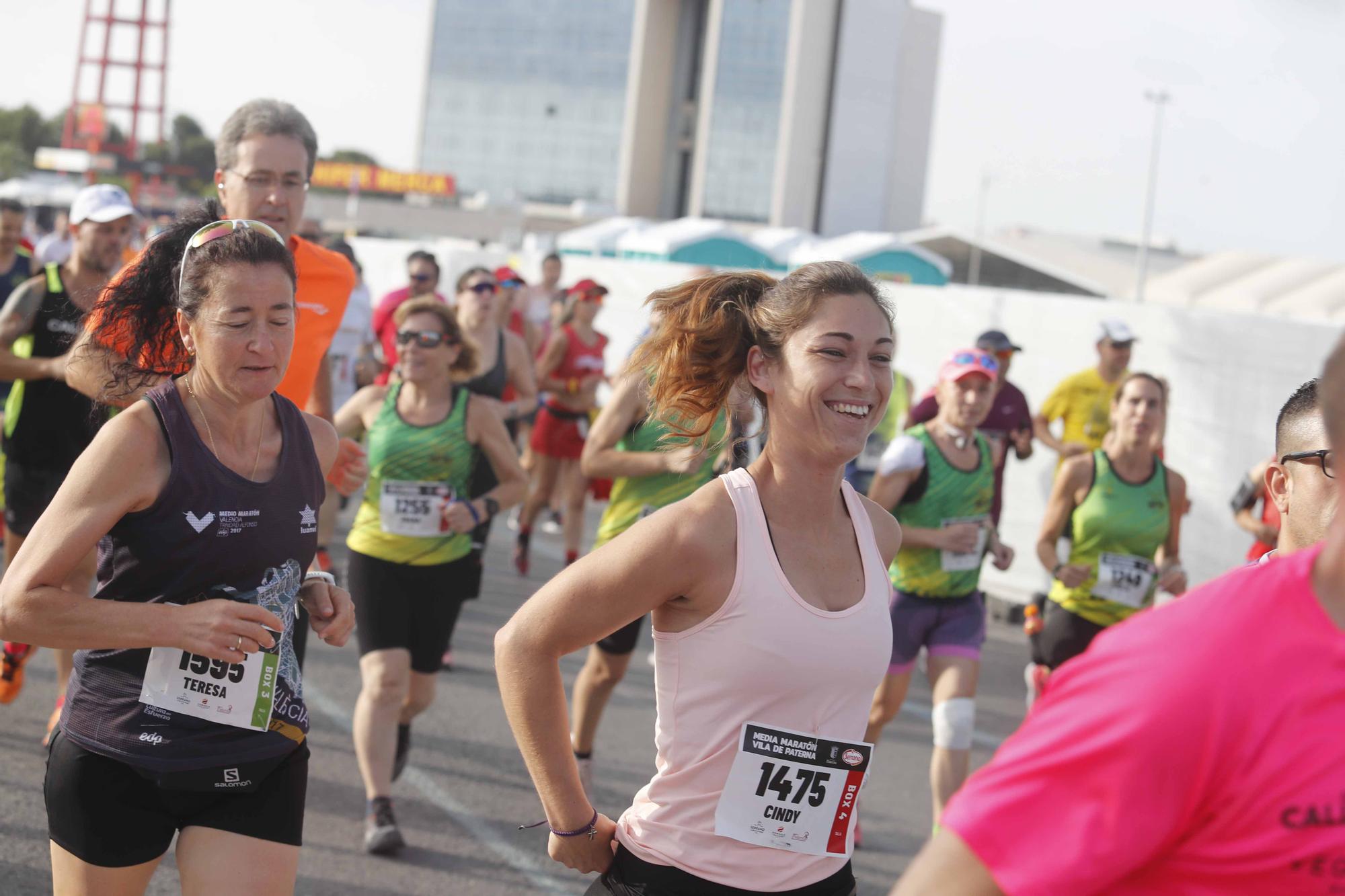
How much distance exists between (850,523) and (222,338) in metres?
1.28

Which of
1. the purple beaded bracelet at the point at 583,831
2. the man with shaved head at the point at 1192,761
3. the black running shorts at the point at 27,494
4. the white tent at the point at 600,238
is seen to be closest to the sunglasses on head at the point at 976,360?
the purple beaded bracelet at the point at 583,831

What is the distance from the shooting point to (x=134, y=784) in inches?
104

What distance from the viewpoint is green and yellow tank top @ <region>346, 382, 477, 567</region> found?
5.06 meters

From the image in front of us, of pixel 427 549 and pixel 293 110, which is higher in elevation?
pixel 293 110

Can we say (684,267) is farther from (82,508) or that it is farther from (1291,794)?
(1291,794)

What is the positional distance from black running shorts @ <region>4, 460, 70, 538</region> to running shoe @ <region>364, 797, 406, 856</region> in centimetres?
188

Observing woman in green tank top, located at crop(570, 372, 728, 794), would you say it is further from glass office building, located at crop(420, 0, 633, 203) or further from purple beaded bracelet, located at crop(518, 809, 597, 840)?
glass office building, located at crop(420, 0, 633, 203)

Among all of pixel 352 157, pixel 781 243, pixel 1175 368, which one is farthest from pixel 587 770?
pixel 352 157

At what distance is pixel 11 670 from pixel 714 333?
376 centimetres

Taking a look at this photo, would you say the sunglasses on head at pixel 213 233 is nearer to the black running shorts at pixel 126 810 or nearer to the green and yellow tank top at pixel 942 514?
the black running shorts at pixel 126 810

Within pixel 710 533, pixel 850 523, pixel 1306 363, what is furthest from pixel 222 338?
pixel 1306 363

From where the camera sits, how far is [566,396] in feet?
33.4

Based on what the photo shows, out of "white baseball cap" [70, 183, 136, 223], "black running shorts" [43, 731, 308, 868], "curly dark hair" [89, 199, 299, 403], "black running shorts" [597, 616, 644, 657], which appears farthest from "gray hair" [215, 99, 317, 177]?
"black running shorts" [597, 616, 644, 657]

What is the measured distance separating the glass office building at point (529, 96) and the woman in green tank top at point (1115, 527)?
84.6 meters
